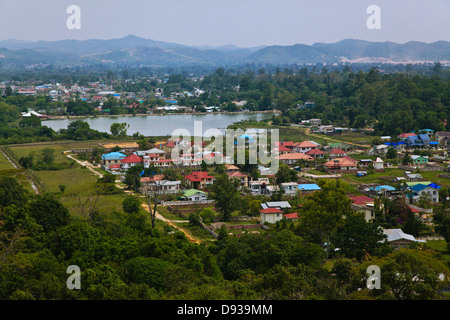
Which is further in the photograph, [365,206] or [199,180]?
[199,180]

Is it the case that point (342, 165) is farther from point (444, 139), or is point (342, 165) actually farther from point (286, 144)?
point (444, 139)

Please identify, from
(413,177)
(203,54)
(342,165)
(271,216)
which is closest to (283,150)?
(342,165)

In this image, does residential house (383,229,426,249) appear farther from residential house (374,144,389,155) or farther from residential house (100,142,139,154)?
residential house (100,142,139,154)

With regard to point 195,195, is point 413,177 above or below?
above

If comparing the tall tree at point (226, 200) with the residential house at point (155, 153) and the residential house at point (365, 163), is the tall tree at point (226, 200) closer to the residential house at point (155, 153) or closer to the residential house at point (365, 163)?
the residential house at point (155, 153)

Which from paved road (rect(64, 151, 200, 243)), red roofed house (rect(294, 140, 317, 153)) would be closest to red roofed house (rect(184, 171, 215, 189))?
paved road (rect(64, 151, 200, 243))
